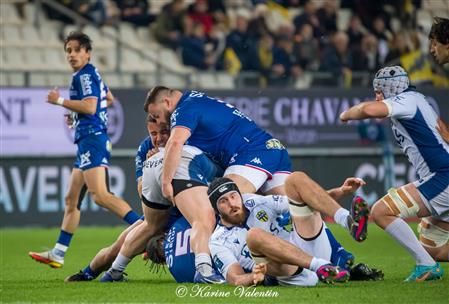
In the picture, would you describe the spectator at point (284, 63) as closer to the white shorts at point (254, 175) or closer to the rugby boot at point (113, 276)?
the white shorts at point (254, 175)

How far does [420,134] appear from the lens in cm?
941

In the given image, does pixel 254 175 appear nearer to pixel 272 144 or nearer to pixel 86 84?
pixel 272 144

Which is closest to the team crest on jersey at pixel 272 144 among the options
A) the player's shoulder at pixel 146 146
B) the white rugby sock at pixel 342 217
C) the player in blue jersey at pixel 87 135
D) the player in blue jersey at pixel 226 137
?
the player in blue jersey at pixel 226 137

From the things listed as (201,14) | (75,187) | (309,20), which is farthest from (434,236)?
(309,20)

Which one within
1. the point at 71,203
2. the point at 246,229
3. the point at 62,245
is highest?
the point at 246,229

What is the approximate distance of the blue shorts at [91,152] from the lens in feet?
41.5

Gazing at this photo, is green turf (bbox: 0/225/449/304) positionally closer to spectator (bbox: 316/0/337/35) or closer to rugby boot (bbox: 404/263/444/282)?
rugby boot (bbox: 404/263/444/282)

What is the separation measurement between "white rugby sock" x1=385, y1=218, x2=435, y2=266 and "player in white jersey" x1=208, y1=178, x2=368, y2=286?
0.67 metres

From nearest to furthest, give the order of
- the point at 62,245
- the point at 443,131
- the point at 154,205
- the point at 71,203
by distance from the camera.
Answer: the point at 443,131
the point at 154,205
the point at 62,245
the point at 71,203

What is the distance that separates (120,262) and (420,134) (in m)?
3.02

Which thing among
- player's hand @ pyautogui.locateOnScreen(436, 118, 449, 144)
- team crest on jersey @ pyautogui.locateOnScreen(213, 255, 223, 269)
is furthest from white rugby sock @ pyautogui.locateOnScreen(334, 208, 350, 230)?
player's hand @ pyautogui.locateOnScreen(436, 118, 449, 144)

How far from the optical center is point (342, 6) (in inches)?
955

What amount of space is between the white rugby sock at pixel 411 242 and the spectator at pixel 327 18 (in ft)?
43.7

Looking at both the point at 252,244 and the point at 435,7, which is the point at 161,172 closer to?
the point at 252,244
